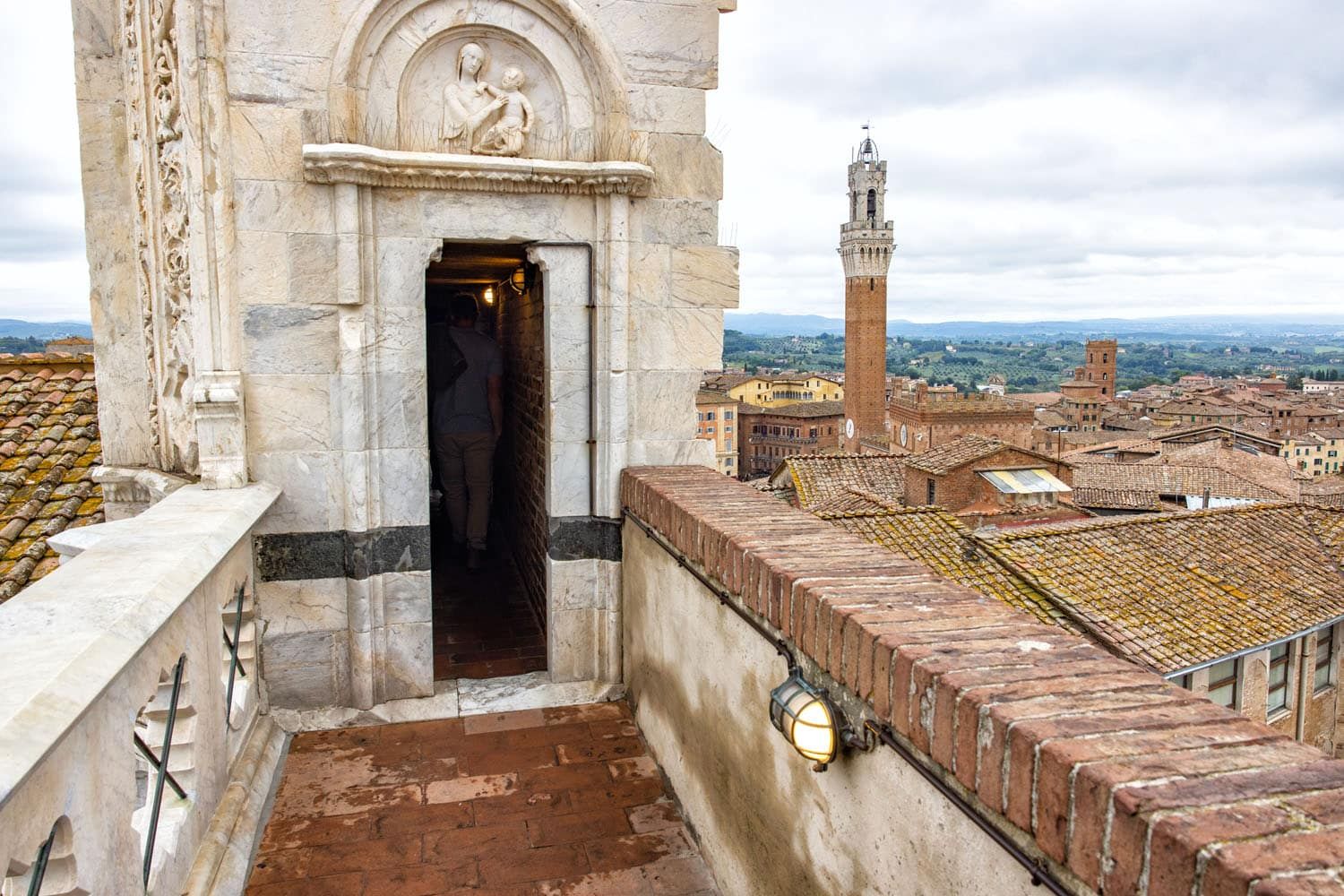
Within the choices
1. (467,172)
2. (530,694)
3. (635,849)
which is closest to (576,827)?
(635,849)

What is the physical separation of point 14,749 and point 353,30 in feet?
11.5

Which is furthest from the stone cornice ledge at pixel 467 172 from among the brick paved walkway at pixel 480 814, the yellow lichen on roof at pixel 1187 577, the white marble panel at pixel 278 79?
the yellow lichen on roof at pixel 1187 577

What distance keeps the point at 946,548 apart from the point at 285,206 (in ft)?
44.2

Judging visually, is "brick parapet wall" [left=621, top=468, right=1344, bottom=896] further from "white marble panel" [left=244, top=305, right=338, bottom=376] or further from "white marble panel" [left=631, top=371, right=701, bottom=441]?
"white marble panel" [left=244, top=305, right=338, bottom=376]

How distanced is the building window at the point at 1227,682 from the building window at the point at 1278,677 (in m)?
1.13

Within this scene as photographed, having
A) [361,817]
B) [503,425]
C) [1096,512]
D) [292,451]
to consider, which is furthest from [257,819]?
[1096,512]

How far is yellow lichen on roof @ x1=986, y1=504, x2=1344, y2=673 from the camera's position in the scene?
14.1m

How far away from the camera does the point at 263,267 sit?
4.27 meters

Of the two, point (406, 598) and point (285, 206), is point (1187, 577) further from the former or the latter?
point (285, 206)

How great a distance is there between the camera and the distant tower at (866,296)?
77.3m

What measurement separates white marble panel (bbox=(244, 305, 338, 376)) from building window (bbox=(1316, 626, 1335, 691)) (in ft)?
61.8

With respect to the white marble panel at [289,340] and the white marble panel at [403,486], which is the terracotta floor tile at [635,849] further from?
the white marble panel at [289,340]

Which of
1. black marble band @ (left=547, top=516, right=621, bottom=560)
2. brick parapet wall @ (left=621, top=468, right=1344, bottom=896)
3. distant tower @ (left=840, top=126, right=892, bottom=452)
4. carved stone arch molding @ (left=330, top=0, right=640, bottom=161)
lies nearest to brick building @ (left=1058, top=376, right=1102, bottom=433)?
distant tower @ (left=840, top=126, right=892, bottom=452)

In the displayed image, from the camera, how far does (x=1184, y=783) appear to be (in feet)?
4.80
